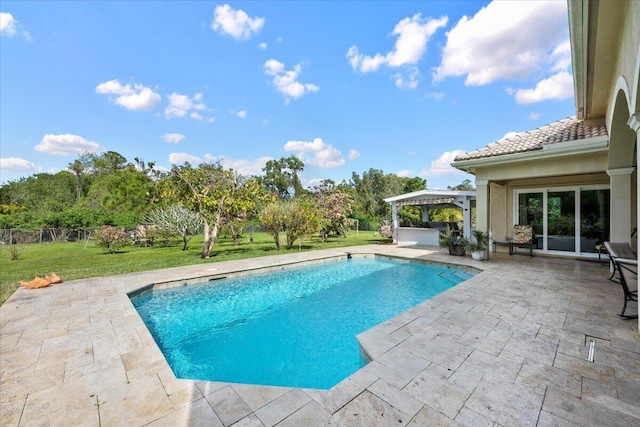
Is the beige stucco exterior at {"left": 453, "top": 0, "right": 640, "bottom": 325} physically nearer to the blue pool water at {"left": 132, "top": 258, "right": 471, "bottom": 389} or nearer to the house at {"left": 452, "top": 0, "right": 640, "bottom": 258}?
the house at {"left": 452, "top": 0, "right": 640, "bottom": 258}

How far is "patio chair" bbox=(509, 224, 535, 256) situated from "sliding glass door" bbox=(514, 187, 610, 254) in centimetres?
42

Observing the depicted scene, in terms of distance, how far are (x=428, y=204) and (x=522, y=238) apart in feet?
18.9

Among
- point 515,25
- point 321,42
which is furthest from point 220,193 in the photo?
point 515,25

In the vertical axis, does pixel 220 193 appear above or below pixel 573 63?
below

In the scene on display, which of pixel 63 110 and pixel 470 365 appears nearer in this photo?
pixel 470 365

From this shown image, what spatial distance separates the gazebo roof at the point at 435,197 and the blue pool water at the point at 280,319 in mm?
5251

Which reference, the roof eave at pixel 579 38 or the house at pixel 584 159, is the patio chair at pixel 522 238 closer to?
the house at pixel 584 159

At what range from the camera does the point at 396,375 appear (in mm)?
3020

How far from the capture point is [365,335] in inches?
162

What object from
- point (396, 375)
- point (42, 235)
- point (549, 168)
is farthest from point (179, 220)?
point (549, 168)

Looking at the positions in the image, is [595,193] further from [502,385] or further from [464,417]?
[464,417]

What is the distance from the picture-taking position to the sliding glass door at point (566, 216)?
10031mm

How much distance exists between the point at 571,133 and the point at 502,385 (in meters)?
9.64

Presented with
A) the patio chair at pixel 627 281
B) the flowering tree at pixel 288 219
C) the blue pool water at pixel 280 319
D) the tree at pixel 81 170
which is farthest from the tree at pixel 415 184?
the tree at pixel 81 170
